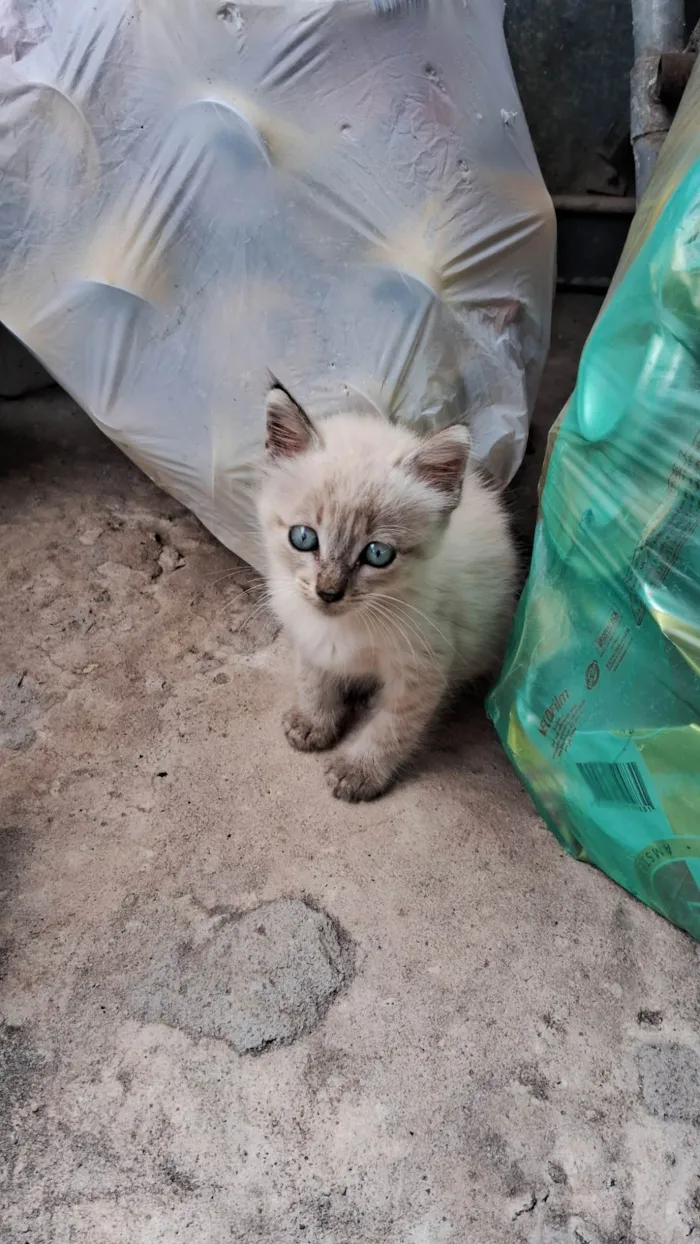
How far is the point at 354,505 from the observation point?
111cm

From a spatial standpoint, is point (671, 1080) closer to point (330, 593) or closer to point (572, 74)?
point (330, 593)

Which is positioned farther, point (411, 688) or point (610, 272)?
point (610, 272)

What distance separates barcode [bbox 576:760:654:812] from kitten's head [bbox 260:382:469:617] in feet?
1.15

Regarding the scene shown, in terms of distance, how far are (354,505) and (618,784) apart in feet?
1.60

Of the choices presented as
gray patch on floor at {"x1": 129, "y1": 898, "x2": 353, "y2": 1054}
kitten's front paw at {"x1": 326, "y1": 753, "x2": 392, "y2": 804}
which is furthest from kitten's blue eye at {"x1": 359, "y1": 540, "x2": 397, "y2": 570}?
gray patch on floor at {"x1": 129, "y1": 898, "x2": 353, "y2": 1054}

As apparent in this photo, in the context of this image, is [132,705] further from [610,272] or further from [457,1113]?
[610,272]

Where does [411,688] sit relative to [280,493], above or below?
below

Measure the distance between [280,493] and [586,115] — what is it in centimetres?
158

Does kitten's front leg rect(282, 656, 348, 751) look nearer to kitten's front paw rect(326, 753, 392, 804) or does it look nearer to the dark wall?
kitten's front paw rect(326, 753, 392, 804)

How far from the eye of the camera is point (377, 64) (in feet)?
4.13

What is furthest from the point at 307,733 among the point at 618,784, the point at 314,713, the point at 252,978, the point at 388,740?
the point at 618,784

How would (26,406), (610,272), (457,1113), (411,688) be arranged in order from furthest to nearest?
(610,272), (26,406), (411,688), (457,1113)

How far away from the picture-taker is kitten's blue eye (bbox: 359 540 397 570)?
44.4 inches

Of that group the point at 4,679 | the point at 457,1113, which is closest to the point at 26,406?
the point at 4,679
